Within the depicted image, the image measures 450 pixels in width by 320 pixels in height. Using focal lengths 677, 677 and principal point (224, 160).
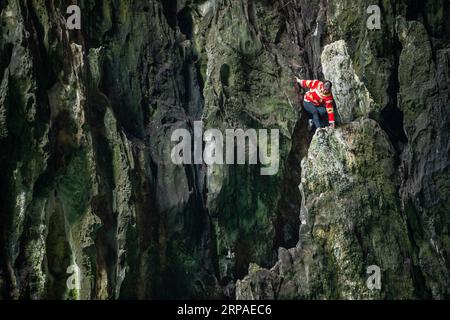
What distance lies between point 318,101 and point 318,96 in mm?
136

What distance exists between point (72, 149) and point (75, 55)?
2.21 metres

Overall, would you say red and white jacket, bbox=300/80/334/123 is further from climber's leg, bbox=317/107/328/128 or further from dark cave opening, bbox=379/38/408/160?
dark cave opening, bbox=379/38/408/160

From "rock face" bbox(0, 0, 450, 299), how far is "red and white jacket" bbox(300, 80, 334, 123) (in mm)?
419

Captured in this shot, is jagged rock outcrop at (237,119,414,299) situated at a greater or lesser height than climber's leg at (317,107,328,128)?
lesser

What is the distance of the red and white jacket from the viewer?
17.0m

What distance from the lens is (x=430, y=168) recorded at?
677 inches

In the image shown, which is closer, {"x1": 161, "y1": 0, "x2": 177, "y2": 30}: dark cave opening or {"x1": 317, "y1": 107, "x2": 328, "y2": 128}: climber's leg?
{"x1": 317, "y1": 107, "x2": 328, "y2": 128}: climber's leg

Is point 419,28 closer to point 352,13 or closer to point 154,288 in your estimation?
point 352,13

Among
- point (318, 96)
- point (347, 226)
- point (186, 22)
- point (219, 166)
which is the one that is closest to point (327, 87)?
point (318, 96)

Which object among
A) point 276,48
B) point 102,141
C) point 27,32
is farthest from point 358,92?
point 27,32

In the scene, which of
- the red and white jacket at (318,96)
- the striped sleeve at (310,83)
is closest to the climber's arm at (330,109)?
the red and white jacket at (318,96)

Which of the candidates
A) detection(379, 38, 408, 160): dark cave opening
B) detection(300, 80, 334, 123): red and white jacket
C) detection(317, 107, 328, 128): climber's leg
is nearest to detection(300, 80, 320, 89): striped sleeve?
detection(300, 80, 334, 123): red and white jacket

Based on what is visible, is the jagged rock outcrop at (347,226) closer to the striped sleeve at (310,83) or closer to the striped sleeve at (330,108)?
the striped sleeve at (330,108)

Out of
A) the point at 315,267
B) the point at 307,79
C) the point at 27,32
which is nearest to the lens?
the point at 27,32
